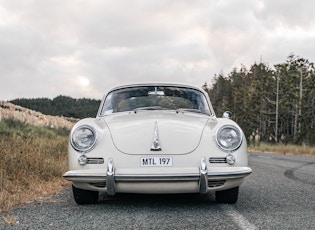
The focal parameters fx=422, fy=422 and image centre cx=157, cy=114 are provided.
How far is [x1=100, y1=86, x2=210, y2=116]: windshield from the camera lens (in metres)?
5.54

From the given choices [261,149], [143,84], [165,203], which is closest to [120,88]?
[143,84]

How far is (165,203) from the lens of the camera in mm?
4621

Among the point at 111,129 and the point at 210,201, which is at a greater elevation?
the point at 111,129

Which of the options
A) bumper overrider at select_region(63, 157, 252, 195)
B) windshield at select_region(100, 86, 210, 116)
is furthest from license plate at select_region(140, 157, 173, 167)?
windshield at select_region(100, 86, 210, 116)

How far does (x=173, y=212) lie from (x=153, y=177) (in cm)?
43

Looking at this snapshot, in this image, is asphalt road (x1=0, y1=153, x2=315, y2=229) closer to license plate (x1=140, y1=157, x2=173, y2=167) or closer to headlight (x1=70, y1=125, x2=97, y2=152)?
license plate (x1=140, y1=157, x2=173, y2=167)

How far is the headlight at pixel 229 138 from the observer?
4.33m

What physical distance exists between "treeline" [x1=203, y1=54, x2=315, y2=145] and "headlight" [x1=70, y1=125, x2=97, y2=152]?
91.0ft

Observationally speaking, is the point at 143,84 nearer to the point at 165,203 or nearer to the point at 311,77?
the point at 165,203

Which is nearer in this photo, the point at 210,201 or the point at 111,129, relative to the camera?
the point at 111,129

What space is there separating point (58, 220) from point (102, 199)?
45.3 inches

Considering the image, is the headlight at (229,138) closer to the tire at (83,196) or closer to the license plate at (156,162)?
the license plate at (156,162)

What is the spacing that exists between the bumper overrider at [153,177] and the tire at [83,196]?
0.29 metres

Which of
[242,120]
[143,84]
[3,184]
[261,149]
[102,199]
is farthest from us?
[242,120]
